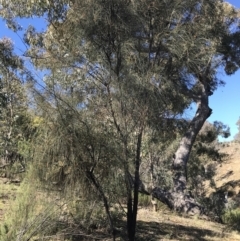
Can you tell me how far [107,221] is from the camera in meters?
6.07

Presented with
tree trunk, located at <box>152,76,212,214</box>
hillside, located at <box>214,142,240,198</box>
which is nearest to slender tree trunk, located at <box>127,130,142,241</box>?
tree trunk, located at <box>152,76,212,214</box>

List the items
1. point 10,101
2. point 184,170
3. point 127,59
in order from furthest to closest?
1. point 184,170
2. point 10,101
3. point 127,59

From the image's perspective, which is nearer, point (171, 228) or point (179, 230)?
point (179, 230)

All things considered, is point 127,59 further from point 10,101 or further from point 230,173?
point 230,173

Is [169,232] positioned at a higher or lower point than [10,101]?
lower

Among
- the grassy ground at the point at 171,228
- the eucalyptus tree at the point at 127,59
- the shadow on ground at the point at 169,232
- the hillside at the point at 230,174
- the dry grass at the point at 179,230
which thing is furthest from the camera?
the hillside at the point at 230,174

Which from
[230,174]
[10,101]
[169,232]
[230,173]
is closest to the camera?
[169,232]

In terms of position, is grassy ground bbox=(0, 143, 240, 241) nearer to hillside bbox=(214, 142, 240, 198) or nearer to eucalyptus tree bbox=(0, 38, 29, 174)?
eucalyptus tree bbox=(0, 38, 29, 174)

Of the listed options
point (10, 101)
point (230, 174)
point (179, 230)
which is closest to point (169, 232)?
point (179, 230)

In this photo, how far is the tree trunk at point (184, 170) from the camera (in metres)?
11.9

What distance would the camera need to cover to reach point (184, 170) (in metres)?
13.0

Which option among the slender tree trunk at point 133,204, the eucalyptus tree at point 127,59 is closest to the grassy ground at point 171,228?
the slender tree trunk at point 133,204

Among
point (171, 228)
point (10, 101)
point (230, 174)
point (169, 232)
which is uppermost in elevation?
point (230, 174)

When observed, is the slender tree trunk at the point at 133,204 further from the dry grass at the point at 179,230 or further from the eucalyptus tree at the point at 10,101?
the eucalyptus tree at the point at 10,101
